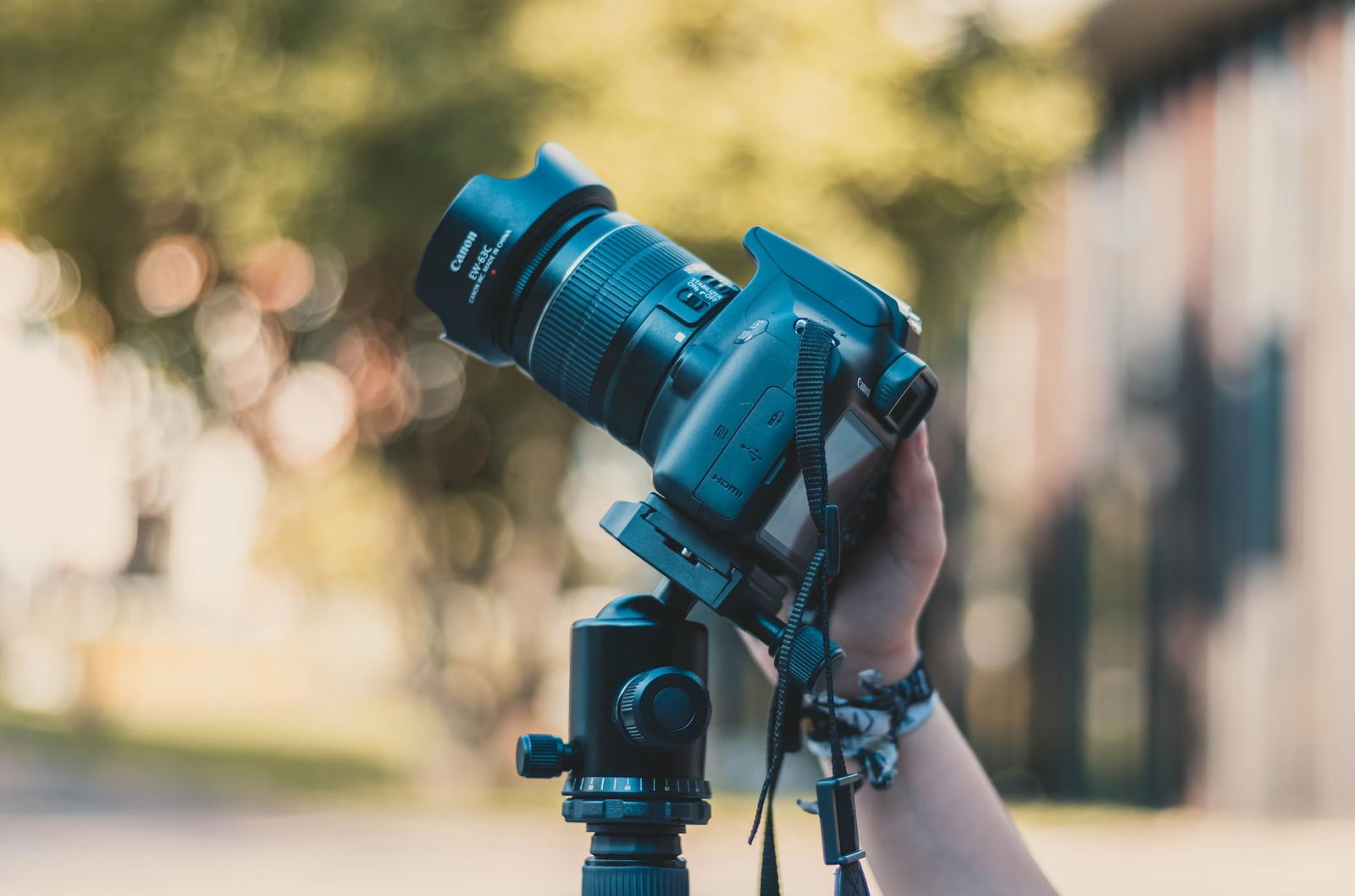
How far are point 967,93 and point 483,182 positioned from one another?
23.6 ft

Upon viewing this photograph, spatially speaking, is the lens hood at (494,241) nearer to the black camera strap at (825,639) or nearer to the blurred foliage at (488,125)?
the black camera strap at (825,639)

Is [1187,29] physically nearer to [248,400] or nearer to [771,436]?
[248,400]

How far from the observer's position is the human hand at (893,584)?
1.62 meters

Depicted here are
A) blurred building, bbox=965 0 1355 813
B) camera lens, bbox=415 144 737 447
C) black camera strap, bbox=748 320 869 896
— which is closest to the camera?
black camera strap, bbox=748 320 869 896

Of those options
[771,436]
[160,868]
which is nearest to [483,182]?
[771,436]

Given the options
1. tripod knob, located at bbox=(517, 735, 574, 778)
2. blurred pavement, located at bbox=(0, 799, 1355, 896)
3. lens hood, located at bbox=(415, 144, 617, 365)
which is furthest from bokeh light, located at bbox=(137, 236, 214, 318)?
tripod knob, located at bbox=(517, 735, 574, 778)

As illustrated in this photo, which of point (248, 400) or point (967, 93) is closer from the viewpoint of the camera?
point (967, 93)

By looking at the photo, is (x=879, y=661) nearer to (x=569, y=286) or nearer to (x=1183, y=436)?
(x=569, y=286)

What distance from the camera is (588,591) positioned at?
1217 cm

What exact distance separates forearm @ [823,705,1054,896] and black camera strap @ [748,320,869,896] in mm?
225

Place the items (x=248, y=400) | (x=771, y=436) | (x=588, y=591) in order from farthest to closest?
(x=588, y=591), (x=248, y=400), (x=771, y=436)

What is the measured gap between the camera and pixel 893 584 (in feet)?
5.38

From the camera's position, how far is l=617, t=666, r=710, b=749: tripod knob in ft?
4.55

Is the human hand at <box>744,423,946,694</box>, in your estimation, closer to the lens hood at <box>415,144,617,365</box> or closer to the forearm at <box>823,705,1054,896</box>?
the forearm at <box>823,705,1054,896</box>
